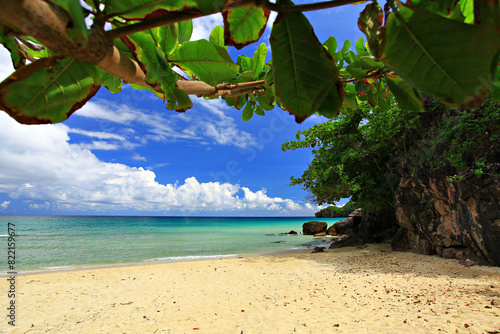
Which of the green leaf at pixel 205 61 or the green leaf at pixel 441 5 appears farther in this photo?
the green leaf at pixel 205 61

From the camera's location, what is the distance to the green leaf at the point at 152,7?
0.38 m

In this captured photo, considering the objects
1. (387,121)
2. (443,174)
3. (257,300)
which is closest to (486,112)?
(443,174)

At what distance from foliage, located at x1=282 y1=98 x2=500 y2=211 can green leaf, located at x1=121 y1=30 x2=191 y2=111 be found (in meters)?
9.17

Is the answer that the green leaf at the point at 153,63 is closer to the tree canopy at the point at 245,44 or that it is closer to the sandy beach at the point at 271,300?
the tree canopy at the point at 245,44

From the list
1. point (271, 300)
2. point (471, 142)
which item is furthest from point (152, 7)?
point (471, 142)

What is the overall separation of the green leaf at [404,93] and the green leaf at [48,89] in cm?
74

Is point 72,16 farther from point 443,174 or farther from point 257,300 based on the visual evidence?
point 443,174

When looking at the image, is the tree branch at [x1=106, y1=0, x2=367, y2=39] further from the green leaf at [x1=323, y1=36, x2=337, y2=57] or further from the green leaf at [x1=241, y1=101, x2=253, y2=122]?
the green leaf at [x1=241, y1=101, x2=253, y2=122]

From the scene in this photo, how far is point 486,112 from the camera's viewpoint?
290 inches

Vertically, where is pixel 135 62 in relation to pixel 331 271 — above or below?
above

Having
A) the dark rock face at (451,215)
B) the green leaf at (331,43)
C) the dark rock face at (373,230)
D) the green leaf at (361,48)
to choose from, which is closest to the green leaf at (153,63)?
the green leaf at (331,43)

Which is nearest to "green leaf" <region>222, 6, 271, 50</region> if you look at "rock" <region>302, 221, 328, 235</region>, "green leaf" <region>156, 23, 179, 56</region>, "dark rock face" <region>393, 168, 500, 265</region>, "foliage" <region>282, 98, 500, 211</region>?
Result: "green leaf" <region>156, 23, 179, 56</region>

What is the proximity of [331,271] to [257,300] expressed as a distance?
4144 millimetres

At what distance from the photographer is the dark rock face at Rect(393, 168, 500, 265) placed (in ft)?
25.1
